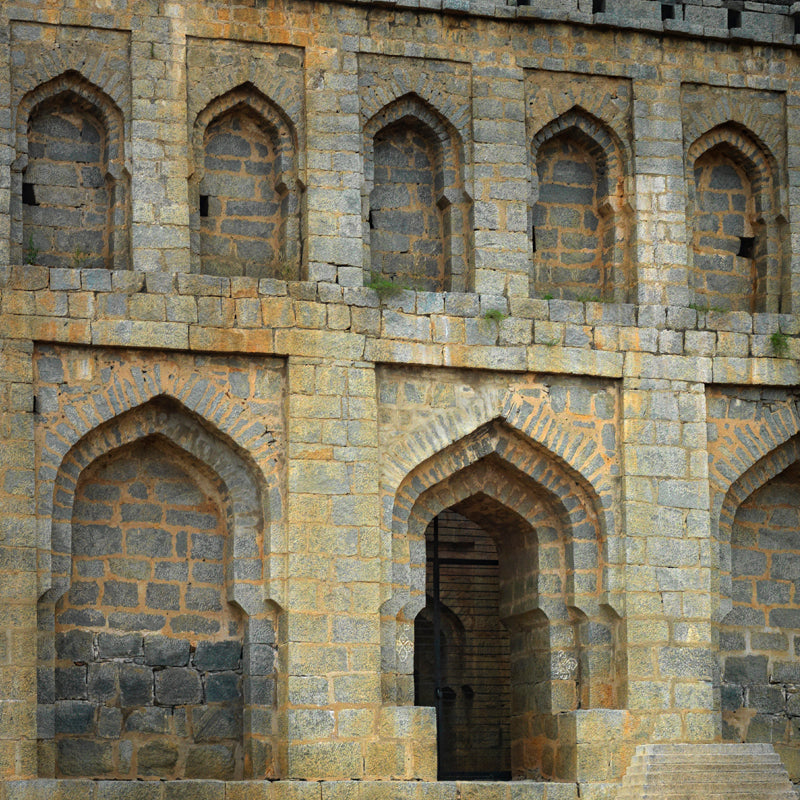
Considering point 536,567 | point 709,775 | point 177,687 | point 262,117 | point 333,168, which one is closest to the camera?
point 709,775

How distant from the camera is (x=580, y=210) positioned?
50.0 feet

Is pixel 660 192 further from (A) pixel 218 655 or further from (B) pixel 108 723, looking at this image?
(B) pixel 108 723

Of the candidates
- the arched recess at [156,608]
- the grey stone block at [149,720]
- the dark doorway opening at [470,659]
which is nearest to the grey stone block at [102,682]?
the arched recess at [156,608]

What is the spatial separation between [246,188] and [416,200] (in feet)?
4.37

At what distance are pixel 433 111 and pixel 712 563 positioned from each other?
13.3 feet

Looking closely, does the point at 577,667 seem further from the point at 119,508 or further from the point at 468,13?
the point at 468,13

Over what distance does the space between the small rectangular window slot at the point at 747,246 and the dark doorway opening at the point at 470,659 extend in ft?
16.5

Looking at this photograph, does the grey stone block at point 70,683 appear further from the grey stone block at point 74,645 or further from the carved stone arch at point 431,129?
the carved stone arch at point 431,129

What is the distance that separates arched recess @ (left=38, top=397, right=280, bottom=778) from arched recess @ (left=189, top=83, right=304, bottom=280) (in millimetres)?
1322

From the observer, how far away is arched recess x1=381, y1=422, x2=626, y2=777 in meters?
14.3

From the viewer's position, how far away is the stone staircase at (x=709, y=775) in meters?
11.6

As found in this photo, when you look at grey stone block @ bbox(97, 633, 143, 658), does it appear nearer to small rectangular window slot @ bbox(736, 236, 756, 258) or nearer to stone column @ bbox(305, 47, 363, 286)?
stone column @ bbox(305, 47, 363, 286)

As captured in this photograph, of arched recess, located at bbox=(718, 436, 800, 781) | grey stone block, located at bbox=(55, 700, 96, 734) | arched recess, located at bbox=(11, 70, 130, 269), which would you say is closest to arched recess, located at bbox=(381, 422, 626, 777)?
arched recess, located at bbox=(718, 436, 800, 781)

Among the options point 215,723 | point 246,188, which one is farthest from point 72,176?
point 215,723
